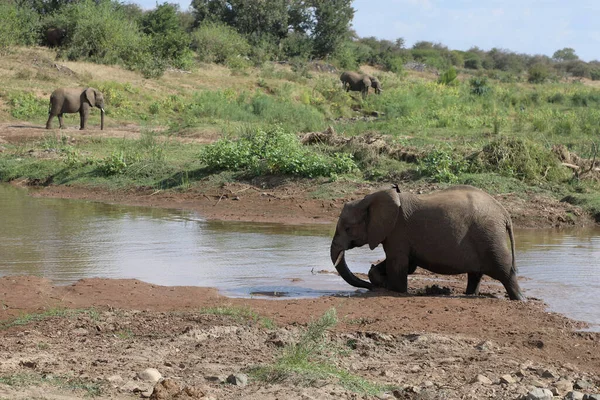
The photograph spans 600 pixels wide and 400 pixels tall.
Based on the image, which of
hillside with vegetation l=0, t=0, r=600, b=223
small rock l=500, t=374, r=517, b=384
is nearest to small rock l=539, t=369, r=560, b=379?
small rock l=500, t=374, r=517, b=384

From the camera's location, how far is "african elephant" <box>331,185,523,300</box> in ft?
31.8

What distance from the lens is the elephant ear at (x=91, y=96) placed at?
2745cm

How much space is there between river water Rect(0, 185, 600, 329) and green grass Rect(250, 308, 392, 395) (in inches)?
132

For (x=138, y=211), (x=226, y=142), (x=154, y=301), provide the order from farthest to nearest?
(x=226, y=142)
(x=138, y=211)
(x=154, y=301)

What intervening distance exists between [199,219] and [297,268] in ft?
16.1

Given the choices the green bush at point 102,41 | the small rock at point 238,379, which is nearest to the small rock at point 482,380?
the small rock at point 238,379

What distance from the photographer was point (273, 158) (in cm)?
1844

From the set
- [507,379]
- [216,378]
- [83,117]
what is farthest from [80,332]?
[83,117]

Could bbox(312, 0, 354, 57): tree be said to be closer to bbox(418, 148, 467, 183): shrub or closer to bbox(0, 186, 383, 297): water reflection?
bbox(418, 148, 467, 183): shrub

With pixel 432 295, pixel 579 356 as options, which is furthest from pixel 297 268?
pixel 579 356

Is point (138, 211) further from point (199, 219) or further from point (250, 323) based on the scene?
point (250, 323)

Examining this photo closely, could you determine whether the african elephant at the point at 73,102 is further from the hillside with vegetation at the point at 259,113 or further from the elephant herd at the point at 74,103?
the hillside with vegetation at the point at 259,113

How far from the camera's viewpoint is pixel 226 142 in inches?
773

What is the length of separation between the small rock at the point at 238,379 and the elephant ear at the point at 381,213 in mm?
4283
